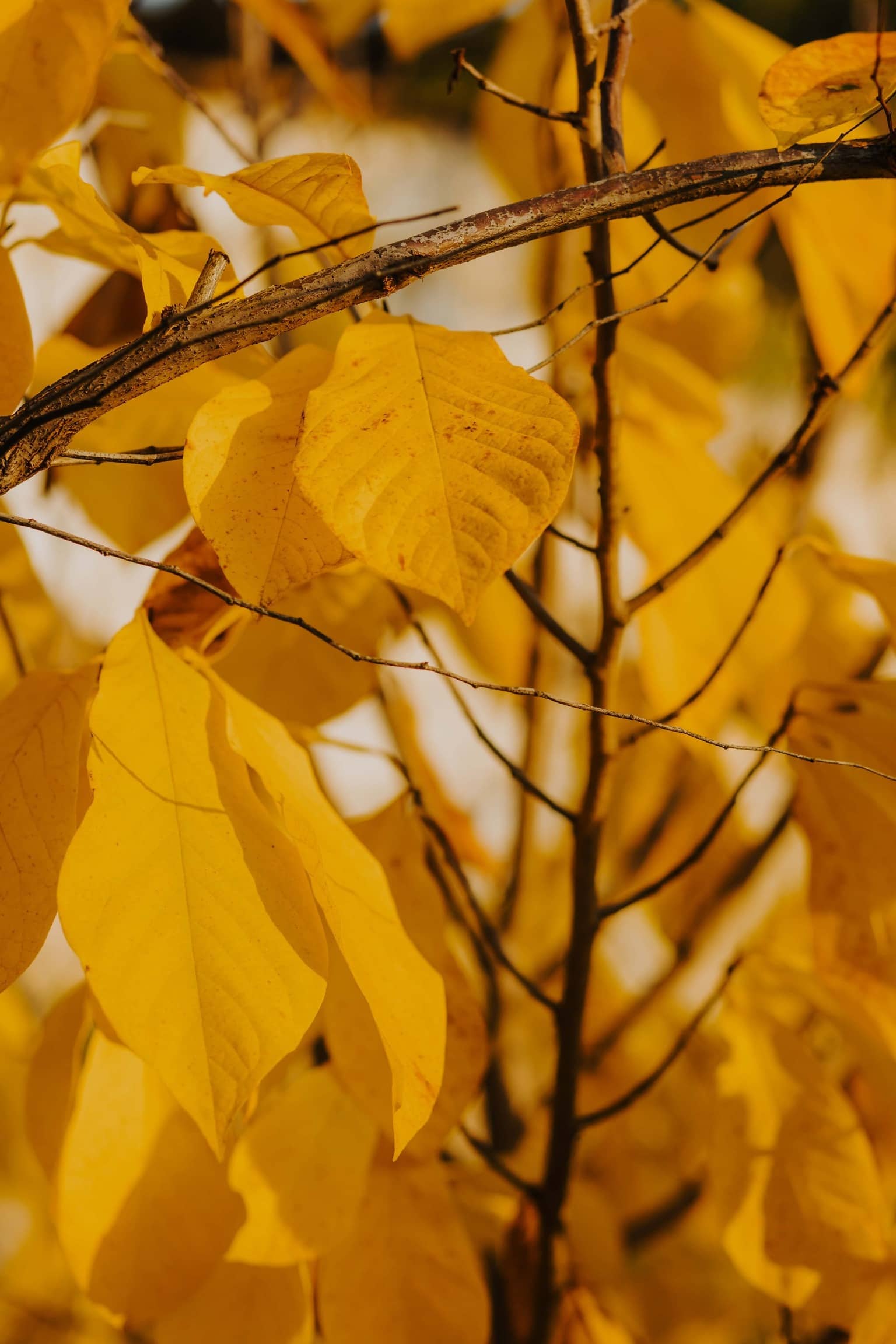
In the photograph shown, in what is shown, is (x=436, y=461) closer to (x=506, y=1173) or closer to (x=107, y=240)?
(x=107, y=240)

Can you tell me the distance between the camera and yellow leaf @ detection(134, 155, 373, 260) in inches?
8.7

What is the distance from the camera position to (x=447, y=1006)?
31 cm

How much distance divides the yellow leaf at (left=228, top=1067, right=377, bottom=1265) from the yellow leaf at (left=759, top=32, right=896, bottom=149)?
0.32 meters

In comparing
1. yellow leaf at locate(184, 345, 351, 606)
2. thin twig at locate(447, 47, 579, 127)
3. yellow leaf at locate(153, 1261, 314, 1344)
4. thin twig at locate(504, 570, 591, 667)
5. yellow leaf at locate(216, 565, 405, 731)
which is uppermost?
thin twig at locate(447, 47, 579, 127)

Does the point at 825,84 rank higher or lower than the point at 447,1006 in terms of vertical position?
higher

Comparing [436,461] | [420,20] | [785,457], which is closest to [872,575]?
[785,457]

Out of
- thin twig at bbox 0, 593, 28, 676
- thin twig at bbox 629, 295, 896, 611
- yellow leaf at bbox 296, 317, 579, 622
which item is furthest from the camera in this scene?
thin twig at bbox 0, 593, 28, 676

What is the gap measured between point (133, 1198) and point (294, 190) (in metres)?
0.30

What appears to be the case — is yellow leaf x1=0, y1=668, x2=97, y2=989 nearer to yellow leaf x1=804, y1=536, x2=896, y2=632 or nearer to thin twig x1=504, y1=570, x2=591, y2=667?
thin twig x1=504, y1=570, x2=591, y2=667

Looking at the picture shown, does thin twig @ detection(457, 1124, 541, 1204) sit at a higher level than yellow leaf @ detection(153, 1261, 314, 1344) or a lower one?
higher

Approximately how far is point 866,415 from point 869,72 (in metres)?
0.89

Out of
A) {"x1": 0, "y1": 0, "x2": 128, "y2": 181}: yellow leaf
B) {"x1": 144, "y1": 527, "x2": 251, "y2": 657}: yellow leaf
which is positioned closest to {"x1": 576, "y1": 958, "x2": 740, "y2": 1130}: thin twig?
{"x1": 144, "y1": 527, "x2": 251, "y2": 657}: yellow leaf

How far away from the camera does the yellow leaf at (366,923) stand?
0.22 metres

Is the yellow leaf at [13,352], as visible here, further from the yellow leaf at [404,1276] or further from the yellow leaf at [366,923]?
the yellow leaf at [404,1276]
